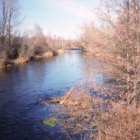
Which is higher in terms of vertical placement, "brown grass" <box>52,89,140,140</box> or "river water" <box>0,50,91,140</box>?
"brown grass" <box>52,89,140,140</box>

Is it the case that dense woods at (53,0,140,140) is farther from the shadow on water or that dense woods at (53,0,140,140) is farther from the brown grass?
the shadow on water

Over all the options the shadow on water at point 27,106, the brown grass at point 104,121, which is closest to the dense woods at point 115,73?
the brown grass at point 104,121

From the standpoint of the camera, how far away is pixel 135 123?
8.02 metres

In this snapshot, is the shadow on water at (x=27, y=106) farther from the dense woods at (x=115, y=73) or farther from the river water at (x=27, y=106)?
the dense woods at (x=115, y=73)

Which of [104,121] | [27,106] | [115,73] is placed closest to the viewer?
[104,121]

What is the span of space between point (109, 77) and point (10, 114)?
21.1 feet

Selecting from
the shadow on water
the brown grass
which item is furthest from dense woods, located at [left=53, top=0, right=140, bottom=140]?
the shadow on water

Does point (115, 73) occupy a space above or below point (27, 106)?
above

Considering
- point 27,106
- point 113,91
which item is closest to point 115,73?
point 113,91

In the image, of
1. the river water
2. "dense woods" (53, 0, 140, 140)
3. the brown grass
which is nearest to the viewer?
the brown grass

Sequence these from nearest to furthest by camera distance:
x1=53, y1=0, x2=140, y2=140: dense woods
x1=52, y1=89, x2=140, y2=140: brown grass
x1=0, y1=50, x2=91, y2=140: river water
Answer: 1. x1=52, y1=89, x2=140, y2=140: brown grass
2. x1=53, y1=0, x2=140, y2=140: dense woods
3. x1=0, y1=50, x2=91, y2=140: river water

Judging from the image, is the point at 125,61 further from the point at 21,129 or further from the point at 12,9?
the point at 12,9

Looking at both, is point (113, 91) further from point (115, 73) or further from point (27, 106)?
point (27, 106)

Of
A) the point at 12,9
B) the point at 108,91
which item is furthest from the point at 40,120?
the point at 12,9
